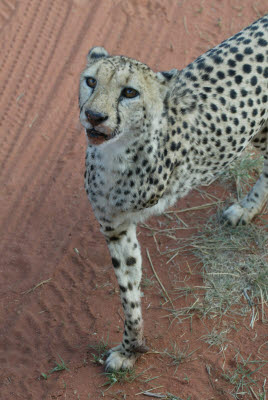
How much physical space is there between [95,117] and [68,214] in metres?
1.99

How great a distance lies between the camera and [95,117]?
228cm

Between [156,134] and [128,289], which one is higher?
[156,134]

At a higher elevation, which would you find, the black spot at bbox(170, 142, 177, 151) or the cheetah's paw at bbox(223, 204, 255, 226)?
the black spot at bbox(170, 142, 177, 151)

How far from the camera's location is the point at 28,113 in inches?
188

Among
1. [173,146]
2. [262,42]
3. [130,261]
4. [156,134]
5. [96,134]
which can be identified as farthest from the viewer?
[262,42]

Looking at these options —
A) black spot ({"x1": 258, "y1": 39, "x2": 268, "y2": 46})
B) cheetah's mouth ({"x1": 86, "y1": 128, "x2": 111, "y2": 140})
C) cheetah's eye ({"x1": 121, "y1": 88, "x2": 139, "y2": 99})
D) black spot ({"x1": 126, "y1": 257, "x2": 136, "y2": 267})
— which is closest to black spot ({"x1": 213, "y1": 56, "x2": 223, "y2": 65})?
black spot ({"x1": 258, "y1": 39, "x2": 268, "y2": 46})

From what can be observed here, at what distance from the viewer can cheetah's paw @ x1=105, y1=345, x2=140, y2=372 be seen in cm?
→ 313

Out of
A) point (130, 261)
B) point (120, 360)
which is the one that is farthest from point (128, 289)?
point (120, 360)

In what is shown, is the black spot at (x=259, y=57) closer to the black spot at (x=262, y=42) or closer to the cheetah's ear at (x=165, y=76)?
the black spot at (x=262, y=42)

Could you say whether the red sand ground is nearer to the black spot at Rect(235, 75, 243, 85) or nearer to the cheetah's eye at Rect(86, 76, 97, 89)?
the black spot at Rect(235, 75, 243, 85)

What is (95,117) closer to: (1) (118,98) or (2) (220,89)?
(1) (118,98)

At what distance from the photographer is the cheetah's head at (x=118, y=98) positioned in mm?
2326

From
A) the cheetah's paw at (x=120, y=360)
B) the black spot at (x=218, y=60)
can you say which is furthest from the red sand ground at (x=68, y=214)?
the black spot at (x=218, y=60)

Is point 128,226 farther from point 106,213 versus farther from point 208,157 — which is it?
point 208,157
